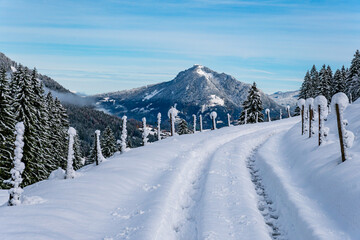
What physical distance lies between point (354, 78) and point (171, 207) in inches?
2200

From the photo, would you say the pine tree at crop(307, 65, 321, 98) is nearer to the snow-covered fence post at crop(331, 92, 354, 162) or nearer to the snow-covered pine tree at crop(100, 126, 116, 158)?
the snow-covered pine tree at crop(100, 126, 116, 158)

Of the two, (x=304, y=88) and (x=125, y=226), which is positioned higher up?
(x=304, y=88)

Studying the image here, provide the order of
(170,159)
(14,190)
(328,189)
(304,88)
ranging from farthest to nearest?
(304,88) → (170,159) → (328,189) → (14,190)

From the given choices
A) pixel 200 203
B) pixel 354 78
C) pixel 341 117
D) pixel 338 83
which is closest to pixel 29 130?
pixel 200 203

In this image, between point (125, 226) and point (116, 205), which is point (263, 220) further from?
point (116, 205)

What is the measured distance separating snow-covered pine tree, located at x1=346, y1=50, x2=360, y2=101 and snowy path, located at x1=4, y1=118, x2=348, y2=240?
154 feet

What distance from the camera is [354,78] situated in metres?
49.8

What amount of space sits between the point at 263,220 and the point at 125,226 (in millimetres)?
4426

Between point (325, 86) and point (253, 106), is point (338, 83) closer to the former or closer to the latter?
point (325, 86)

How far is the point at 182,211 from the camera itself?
28.8 ft

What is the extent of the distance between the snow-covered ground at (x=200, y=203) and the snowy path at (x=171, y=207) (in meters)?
0.03

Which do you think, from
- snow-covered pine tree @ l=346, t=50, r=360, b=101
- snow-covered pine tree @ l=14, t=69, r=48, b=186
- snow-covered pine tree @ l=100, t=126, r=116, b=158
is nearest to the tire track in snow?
snow-covered pine tree @ l=14, t=69, r=48, b=186

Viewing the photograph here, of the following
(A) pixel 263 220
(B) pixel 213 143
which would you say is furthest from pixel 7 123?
(A) pixel 263 220

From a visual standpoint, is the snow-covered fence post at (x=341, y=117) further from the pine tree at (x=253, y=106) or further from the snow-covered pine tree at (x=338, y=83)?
the snow-covered pine tree at (x=338, y=83)
